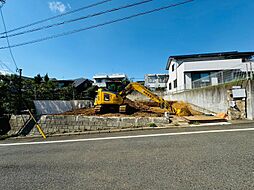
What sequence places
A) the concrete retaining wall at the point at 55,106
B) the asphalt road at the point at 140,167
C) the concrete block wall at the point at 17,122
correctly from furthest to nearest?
1. the concrete retaining wall at the point at 55,106
2. the concrete block wall at the point at 17,122
3. the asphalt road at the point at 140,167

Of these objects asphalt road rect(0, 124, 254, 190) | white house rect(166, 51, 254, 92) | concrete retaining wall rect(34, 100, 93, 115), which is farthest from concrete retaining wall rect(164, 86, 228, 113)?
concrete retaining wall rect(34, 100, 93, 115)

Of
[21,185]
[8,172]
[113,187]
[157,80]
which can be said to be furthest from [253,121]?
[157,80]

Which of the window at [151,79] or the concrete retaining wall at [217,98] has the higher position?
the window at [151,79]

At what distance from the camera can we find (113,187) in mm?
2104

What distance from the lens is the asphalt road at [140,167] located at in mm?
2156

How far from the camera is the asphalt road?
216 cm

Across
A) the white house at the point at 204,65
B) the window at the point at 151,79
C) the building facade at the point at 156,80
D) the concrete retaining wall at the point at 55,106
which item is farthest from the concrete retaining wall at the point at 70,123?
the window at the point at 151,79

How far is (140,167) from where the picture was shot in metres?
2.68

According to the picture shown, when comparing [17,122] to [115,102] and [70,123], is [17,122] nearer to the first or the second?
[70,123]

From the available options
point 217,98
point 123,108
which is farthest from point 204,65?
point 123,108

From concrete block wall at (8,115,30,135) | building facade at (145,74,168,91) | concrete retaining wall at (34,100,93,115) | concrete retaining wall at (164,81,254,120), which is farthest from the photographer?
building facade at (145,74,168,91)

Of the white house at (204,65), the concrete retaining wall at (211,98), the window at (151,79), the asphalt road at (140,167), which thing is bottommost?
the asphalt road at (140,167)

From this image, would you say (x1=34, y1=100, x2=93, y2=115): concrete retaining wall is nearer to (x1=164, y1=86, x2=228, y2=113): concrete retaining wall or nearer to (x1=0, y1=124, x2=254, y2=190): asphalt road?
(x1=0, y1=124, x2=254, y2=190): asphalt road

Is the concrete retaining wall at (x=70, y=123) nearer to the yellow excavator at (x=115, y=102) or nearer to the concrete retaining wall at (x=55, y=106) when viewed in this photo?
the yellow excavator at (x=115, y=102)
